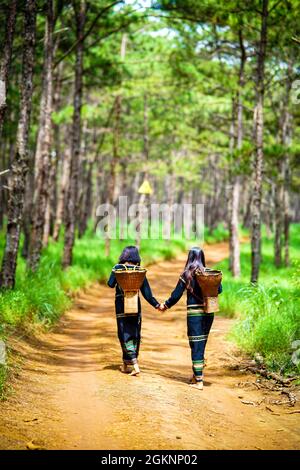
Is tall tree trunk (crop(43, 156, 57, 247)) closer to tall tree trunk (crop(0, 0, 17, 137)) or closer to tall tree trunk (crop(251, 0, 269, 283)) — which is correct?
tall tree trunk (crop(251, 0, 269, 283))

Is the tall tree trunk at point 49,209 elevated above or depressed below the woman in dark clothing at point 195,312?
above

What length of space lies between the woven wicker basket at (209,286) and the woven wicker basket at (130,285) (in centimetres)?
84

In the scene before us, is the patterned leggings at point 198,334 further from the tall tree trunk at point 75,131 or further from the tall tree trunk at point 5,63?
the tall tree trunk at point 75,131

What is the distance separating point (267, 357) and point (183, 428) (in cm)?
338

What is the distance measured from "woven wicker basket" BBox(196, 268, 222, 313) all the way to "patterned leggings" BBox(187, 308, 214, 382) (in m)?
0.19

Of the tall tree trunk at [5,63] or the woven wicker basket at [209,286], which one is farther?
the tall tree trunk at [5,63]

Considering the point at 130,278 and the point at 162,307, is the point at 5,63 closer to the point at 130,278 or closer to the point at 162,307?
the point at 130,278

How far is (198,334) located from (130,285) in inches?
46.2

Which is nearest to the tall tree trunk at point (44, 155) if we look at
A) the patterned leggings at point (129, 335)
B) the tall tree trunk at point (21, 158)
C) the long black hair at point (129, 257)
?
the tall tree trunk at point (21, 158)

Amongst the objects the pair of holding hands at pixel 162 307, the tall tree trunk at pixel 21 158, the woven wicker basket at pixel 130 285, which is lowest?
the pair of holding hands at pixel 162 307

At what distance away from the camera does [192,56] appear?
20562mm

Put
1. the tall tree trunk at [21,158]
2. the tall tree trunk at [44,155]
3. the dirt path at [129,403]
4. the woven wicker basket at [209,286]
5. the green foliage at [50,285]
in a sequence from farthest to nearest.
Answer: the tall tree trunk at [44,155], the tall tree trunk at [21,158], the green foliage at [50,285], the woven wicker basket at [209,286], the dirt path at [129,403]

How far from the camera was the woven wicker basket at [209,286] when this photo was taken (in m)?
7.60
